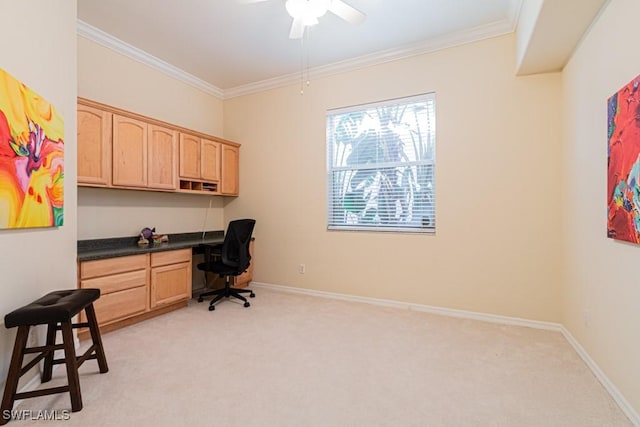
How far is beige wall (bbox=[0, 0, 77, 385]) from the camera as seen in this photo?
1697 millimetres

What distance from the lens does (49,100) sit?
6.65 feet

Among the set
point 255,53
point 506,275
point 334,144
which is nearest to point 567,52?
point 506,275

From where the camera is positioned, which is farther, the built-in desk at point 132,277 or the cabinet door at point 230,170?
the cabinet door at point 230,170

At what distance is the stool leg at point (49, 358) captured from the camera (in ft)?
6.40

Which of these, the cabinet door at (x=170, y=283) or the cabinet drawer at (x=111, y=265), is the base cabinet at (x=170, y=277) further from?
the cabinet drawer at (x=111, y=265)

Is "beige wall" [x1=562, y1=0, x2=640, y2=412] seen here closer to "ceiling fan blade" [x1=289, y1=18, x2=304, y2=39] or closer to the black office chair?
"ceiling fan blade" [x1=289, y1=18, x2=304, y2=39]

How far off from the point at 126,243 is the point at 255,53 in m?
2.56

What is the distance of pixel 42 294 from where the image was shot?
198cm

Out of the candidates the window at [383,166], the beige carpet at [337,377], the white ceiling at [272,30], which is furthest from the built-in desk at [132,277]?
the white ceiling at [272,30]

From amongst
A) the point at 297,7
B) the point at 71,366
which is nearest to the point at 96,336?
the point at 71,366

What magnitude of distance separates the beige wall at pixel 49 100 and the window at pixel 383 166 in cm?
256

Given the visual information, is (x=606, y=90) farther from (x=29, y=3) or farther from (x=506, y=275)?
(x=29, y=3)

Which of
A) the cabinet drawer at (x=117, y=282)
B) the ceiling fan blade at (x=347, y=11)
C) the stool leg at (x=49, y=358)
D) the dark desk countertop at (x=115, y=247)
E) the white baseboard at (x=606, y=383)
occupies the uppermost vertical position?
the ceiling fan blade at (x=347, y=11)

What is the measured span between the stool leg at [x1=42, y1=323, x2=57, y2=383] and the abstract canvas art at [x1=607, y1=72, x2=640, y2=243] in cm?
337
